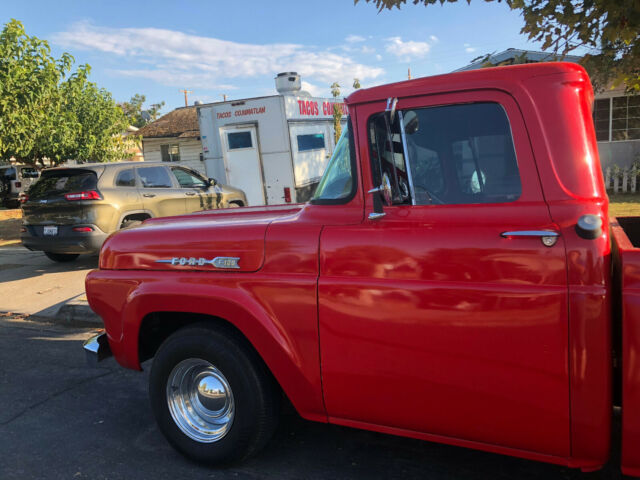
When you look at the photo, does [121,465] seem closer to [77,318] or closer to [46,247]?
[77,318]

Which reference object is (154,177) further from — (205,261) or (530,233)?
(530,233)

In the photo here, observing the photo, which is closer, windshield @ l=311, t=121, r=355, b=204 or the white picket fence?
windshield @ l=311, t=121, r=355, b=204

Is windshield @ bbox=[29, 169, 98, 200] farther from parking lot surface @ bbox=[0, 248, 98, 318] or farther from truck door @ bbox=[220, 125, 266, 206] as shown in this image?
truck door @ bbox=[220, 125, 266, 206]

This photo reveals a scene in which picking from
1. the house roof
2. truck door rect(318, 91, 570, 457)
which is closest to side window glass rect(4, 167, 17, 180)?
the house roof

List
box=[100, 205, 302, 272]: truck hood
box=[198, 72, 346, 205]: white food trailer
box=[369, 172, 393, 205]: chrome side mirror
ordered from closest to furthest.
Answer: box=[369, 172, 393, 205]: chrome side mirror
box=[100, 205, 302, 272]: truck hood
box=[198, 72, 346, 205]: white food trailer

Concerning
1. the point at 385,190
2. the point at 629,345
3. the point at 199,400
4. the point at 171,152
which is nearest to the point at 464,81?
the point at 385,190

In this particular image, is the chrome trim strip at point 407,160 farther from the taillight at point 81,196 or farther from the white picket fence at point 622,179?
the white picket fence at point 622,179

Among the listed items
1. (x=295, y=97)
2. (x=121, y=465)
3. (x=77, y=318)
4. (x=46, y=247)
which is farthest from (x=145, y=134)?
(x=121, y=465)

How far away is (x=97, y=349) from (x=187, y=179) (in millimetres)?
6876

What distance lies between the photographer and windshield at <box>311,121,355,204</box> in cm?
267

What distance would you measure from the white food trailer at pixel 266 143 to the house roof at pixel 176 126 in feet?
50.1

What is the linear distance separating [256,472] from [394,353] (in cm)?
124

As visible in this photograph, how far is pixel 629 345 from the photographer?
201cm

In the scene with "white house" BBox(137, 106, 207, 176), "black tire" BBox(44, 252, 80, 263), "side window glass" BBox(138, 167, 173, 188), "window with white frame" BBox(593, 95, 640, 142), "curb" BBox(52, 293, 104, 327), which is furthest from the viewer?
"white house" BBox(137, 106, 207, 176)
